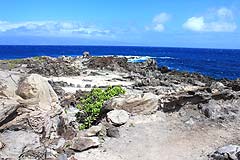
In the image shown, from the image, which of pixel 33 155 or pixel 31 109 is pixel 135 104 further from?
pixel 33 155

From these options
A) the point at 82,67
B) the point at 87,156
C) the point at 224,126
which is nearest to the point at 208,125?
the point at 224,126

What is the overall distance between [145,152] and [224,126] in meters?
4.38

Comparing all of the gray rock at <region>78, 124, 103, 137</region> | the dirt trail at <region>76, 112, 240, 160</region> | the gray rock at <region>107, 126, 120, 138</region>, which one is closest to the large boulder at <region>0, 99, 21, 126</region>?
the dirt trail at <region>76, 112, 240, 160</region>

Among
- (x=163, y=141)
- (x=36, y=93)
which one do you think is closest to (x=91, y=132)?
(x=36, y=93)

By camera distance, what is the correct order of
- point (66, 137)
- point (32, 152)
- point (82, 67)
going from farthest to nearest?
point (82, 67) → point (66, 137) → point (32, 152)

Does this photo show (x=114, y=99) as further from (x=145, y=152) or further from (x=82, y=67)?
(x=82, y=67)

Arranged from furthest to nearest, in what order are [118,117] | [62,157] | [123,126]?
[118,117], [123,126], [62,157]

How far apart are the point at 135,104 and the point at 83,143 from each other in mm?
4597

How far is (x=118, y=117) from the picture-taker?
19.4 m

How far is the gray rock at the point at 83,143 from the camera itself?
53.8 feet

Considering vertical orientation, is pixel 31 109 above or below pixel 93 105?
above

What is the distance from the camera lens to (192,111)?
20.3 meters

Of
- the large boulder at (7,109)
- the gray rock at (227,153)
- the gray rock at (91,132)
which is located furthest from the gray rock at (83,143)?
the gray rock at (227,153)

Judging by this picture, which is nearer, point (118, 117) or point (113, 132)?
point (113, 132)
